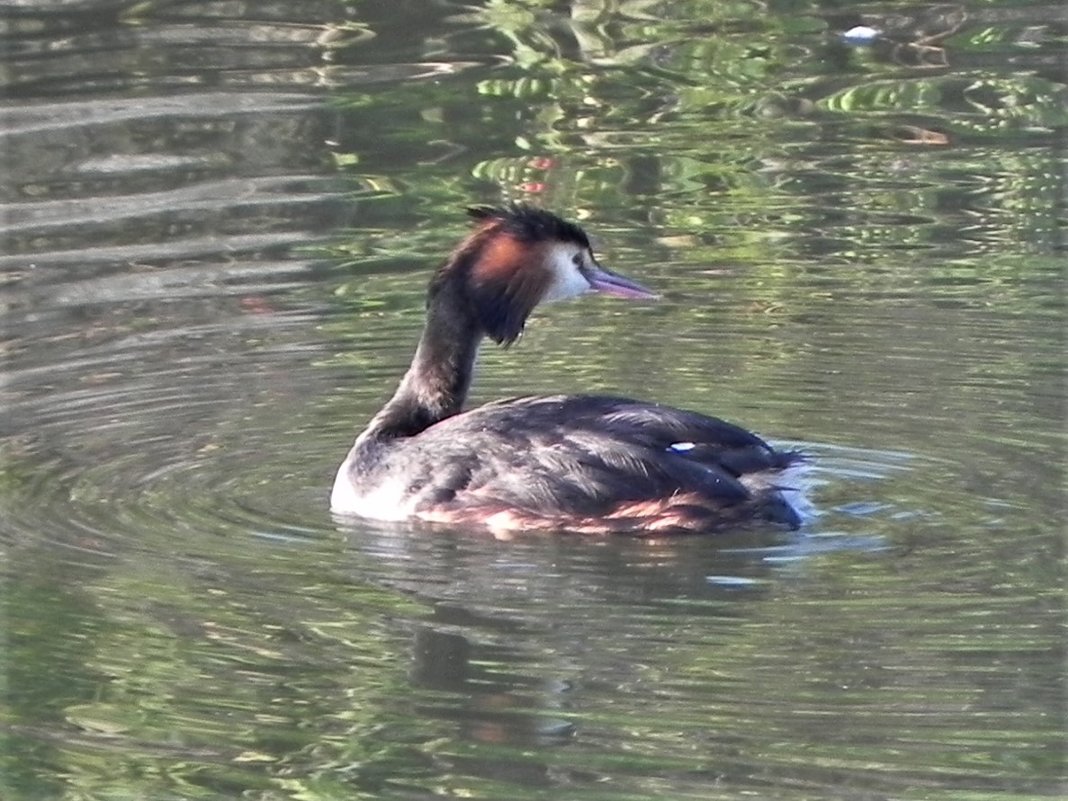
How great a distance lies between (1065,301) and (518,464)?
330 centimetres

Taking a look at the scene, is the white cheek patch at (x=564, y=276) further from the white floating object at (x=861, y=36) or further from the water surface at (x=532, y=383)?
the white floating object at (x=861, y=36)

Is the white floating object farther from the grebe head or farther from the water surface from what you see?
the grebe head

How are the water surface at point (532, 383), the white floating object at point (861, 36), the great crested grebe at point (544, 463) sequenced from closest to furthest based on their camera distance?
the water surface at point (532, 383) → the great crested grebe at point (544, 463) → the white floating object at point (861, 36)

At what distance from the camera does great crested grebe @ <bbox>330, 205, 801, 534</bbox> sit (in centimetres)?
770

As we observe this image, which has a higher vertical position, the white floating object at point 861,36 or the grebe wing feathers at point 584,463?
the white floating object at point 861,36

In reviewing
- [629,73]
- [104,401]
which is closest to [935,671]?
[104,401]

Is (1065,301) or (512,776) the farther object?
(1065,301)

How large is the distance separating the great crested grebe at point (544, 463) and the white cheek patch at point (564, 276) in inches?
5.9

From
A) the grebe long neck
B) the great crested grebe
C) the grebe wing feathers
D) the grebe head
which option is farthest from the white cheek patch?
the grebe wing feathers

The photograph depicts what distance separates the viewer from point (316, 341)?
10.1 meters

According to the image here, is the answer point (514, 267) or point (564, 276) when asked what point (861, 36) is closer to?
point (564, 276)

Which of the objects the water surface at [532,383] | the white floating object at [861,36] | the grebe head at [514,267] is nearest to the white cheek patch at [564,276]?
the grebe head at [514,267]

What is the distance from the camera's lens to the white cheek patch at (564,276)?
28.1 feet

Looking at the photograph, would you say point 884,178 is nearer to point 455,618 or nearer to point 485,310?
point 485,310
